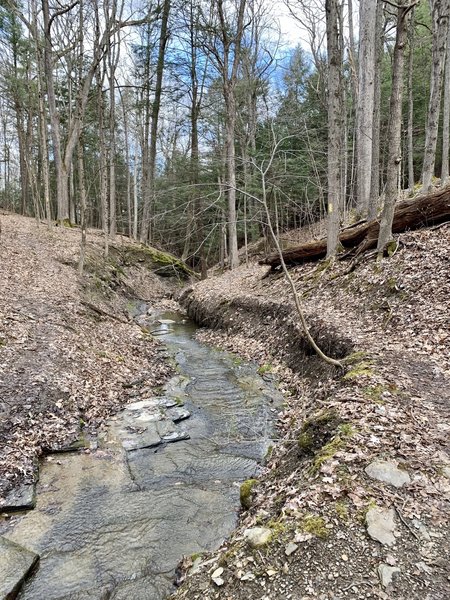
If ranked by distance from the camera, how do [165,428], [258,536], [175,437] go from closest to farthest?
1. [258,536]
2. [175,437]
3. [165,428]

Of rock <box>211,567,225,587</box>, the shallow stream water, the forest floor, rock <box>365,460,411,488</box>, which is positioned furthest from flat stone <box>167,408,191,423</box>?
rock <box>365,460,411,488</box>

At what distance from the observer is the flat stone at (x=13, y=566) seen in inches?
140

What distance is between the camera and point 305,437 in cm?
471

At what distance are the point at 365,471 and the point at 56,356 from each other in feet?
21.8

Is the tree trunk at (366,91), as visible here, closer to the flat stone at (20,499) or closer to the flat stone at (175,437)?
the flat stone at (175,437)

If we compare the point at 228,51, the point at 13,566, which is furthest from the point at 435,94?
the point at 13,566

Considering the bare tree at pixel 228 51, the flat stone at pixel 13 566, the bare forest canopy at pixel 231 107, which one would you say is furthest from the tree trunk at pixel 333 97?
the flat stone at pixel 13 566

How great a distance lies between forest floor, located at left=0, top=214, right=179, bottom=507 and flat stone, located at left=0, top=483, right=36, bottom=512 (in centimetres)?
7

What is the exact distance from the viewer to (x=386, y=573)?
2705mm

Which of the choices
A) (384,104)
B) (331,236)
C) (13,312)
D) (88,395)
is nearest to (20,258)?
(13,312)

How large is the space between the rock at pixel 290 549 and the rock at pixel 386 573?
2.04ft

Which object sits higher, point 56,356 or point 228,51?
point 228,51

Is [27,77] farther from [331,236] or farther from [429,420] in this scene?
[429,420]

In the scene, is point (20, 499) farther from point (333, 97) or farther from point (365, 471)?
point (333, 97)
